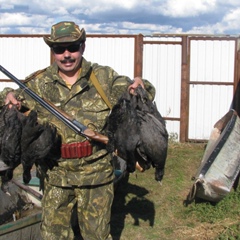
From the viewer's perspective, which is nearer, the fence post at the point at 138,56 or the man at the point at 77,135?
the man at the point at 77,135

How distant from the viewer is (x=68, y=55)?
159 inches

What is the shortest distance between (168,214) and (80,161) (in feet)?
10.3

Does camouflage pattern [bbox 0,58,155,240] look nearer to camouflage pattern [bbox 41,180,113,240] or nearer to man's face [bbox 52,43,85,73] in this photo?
camouflage pattern [bbox 41,180,113,240]

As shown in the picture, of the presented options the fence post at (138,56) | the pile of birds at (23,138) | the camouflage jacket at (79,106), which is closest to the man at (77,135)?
the camouflage jacket at (79,106)

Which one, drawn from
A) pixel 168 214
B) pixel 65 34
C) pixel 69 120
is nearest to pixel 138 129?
pixel 69 120

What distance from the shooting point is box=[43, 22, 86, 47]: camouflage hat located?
3.99 metres

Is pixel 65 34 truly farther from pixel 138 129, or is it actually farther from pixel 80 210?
pixel 80 210

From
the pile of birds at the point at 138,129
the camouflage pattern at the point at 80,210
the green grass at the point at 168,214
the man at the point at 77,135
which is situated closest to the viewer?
the pile of birds at the point at 138,129

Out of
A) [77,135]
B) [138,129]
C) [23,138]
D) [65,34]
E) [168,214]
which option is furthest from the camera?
[168,214]

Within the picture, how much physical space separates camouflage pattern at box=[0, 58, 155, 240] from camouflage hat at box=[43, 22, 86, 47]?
0.88 feet

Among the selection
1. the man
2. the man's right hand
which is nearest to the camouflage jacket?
the man

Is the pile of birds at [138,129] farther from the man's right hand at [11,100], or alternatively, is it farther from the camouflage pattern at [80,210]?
the man's right hand at [11,100]

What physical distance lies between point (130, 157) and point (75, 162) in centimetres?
61

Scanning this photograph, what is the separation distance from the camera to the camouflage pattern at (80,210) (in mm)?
4270
